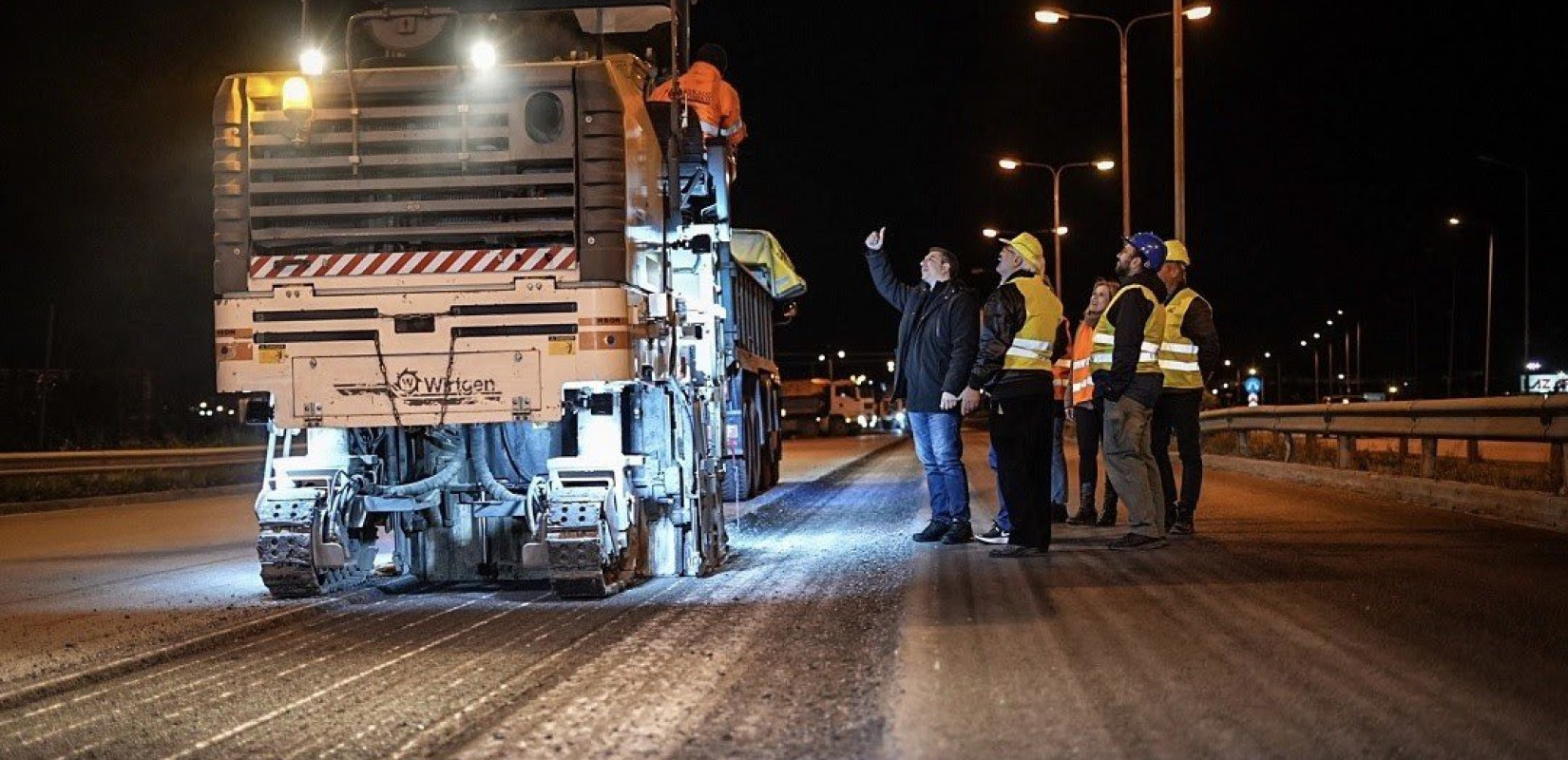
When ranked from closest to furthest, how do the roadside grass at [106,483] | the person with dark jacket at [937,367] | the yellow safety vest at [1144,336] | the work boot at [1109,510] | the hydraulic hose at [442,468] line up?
the hydraulic hose at [442,468], the yellow safety vest at [1144,336], the person with dark jacket at [937,367], the work boot at [1109,510], the roadside grass at [106,483]

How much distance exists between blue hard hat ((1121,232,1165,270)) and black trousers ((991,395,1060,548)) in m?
1.33

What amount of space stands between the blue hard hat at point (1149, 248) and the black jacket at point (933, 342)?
1.17m

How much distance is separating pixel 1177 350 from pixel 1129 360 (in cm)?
149

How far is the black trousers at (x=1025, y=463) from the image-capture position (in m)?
9.92

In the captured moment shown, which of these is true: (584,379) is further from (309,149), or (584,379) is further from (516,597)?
(309,149)

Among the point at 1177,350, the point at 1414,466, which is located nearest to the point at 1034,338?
the point at 1177,350

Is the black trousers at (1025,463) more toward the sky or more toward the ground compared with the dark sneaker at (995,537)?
more toward the sky

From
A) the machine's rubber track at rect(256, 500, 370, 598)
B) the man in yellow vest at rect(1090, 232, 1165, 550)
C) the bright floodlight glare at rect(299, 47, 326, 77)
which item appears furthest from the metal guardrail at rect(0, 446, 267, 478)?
the man in yellow vest at rect(1090, 232, 1165, 550)

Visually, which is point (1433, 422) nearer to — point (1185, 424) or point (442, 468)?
point (1185, 424)

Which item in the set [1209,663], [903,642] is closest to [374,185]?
[903,642]

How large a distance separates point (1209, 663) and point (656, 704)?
82.6 inches

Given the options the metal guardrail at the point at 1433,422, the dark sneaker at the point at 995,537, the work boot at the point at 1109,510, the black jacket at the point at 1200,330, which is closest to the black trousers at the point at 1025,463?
the dark sneaker at the point at 995,537

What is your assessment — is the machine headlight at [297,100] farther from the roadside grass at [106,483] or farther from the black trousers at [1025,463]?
the roadside grass at [106,483]

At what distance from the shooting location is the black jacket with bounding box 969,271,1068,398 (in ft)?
33.6
